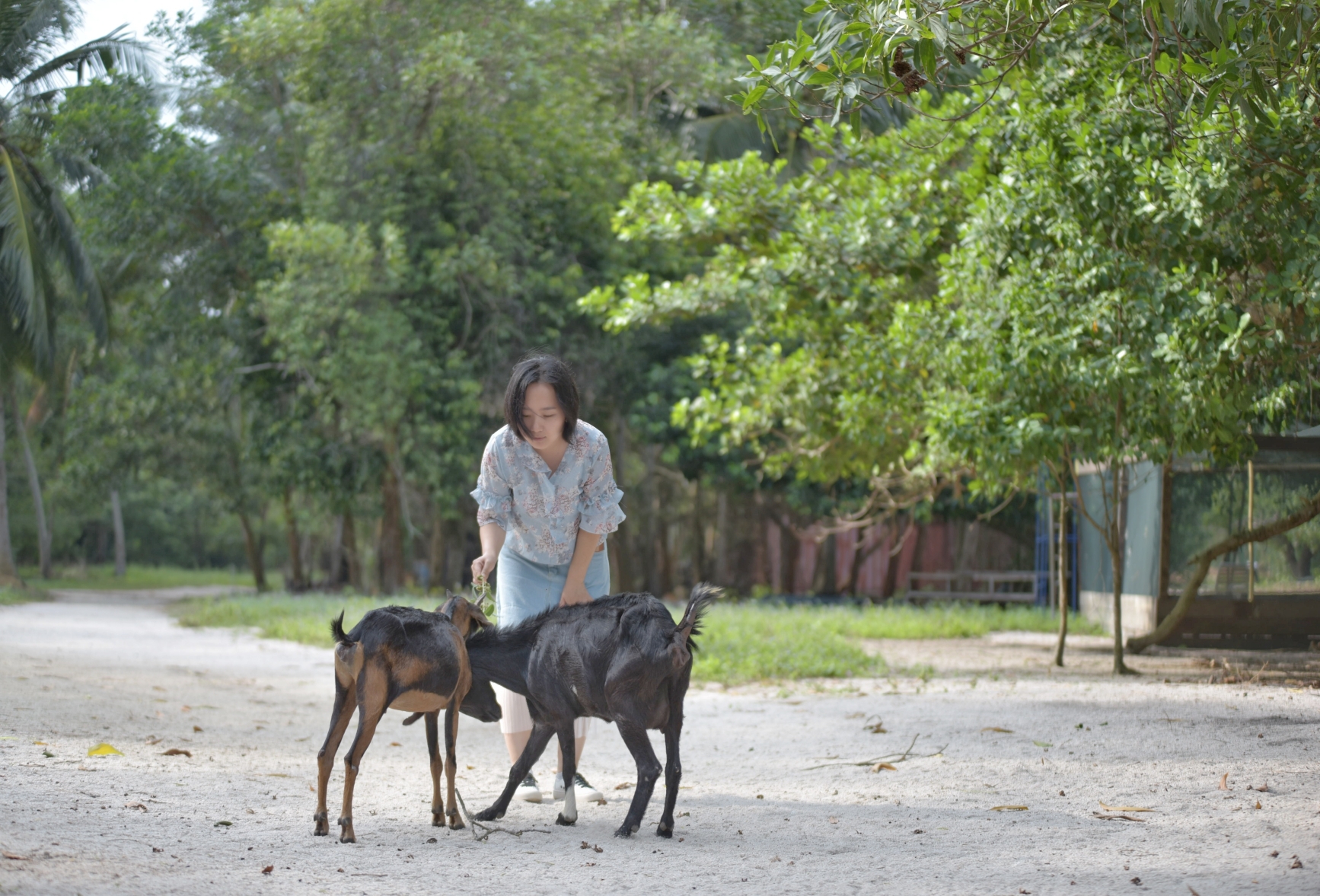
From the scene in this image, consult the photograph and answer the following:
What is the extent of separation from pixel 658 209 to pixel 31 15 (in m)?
10.3

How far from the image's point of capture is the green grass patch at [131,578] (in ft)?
113

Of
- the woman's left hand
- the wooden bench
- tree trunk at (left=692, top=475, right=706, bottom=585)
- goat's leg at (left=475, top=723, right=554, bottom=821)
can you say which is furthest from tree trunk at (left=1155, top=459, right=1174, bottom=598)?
tree trunk at (left=692, top=475, right=706, bottom=585)

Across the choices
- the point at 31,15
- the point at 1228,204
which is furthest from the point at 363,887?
the point at 31,15

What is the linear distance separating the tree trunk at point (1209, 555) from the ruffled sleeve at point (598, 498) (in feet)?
24.2

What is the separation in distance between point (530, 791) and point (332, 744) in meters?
1.25

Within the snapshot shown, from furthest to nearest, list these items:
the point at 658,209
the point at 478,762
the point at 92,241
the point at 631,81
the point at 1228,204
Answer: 1. the point at 92,241
2. the point at 631,81
3. the point at 658,209
4. the point at 1228,204
5. the point at 478,762

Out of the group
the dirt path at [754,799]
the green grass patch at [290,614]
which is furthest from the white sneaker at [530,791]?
the green grass patch at [290,614]

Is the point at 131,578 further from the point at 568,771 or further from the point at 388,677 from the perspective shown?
the point at 388,677

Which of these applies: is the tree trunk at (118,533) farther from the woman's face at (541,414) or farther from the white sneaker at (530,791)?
the woman's face at (541,414)

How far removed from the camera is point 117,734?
643 centimetres

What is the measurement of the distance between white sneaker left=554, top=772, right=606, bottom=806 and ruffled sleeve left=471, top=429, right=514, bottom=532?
3.70 feet

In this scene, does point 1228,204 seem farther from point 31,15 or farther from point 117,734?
point 31,15

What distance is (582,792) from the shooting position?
16.6ft

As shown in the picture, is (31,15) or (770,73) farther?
(31,15)
